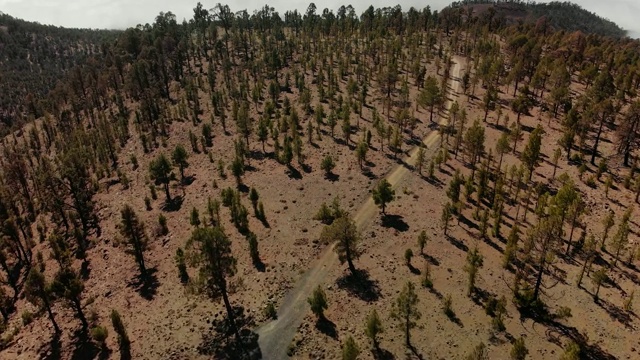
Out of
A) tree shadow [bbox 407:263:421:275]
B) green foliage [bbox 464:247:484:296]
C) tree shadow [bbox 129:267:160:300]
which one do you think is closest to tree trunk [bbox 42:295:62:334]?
tree shadow [bbox 129:267:160:300]

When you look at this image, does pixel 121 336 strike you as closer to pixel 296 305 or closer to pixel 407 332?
pixel 296 305

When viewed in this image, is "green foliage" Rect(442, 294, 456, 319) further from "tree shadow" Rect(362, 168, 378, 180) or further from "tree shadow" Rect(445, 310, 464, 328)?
"tree shadow" Rect(362, 168, 378, 180)

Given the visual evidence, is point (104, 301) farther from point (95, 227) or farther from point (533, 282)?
point (533, 282)

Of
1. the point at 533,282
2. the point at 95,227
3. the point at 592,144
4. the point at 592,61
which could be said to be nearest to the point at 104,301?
the point at 95,227

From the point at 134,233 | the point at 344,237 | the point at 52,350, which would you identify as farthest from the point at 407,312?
the point at 52,350

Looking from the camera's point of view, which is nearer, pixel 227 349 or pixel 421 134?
pixel 227 349

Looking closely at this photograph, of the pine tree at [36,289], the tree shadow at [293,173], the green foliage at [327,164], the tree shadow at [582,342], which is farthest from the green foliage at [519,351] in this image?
the pine tree at [36,289]

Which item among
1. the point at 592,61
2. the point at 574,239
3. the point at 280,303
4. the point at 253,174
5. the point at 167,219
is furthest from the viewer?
the point at 592,61
